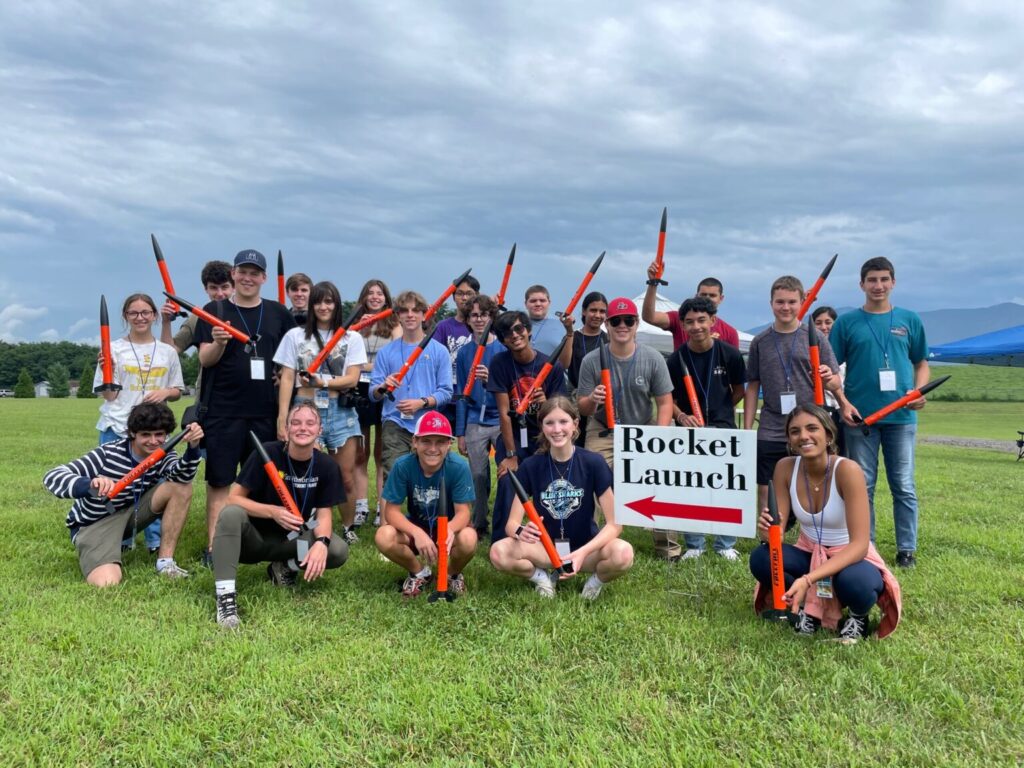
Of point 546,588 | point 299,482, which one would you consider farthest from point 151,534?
point 546,588

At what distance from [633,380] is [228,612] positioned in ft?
11.8

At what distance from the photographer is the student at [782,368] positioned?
19.4 feet

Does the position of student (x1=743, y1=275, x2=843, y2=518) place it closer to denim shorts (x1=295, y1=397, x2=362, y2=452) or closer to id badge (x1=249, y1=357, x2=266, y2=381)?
denim shorts (x1=295, y1=397, x2=362, y2=452)

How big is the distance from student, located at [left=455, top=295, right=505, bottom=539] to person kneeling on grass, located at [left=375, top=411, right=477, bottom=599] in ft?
4.17

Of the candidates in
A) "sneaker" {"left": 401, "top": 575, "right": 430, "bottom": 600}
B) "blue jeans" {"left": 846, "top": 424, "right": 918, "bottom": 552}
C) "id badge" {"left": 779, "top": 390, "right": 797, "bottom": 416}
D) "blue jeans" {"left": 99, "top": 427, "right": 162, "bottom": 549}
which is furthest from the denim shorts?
"blue jeans" {"left": 846, "top": 424, "right": 918, "bottom": 552}

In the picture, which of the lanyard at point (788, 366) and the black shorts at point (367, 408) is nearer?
the lanyard at point (788, 366)

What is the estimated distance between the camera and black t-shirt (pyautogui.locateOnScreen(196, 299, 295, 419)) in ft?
19.7

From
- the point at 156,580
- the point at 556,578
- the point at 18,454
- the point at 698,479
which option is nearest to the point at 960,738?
the point at 698,479

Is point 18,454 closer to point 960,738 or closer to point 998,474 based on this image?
point 960,738

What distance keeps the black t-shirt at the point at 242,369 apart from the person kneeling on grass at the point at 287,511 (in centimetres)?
73

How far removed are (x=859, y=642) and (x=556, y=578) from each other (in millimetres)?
2046

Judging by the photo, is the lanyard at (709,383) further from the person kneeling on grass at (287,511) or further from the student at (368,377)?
the person kneeling on grass at (287,511)

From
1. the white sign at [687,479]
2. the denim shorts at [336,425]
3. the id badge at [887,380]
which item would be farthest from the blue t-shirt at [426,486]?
the id badge at [887,380]

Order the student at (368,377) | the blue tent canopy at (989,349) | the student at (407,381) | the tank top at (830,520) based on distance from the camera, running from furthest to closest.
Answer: the blue tent canopy at (989,349) < the student at (368,377) < the student at (407,381) < the tank top at (830,520)
